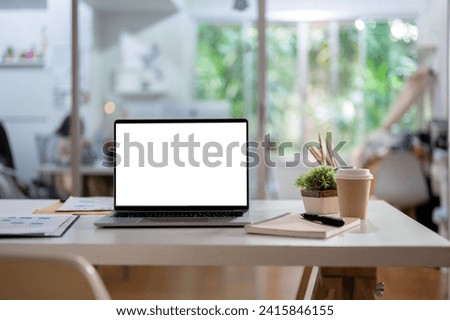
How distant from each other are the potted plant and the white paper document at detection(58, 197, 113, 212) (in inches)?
22.2

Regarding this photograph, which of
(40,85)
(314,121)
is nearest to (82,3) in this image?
(40,85)

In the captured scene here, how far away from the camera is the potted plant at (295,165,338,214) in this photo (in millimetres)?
1862

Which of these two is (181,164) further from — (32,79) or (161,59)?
(32,79)

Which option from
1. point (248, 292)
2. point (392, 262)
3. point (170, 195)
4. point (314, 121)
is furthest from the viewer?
point (314, 121)

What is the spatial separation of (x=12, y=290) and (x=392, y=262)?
2.47ft

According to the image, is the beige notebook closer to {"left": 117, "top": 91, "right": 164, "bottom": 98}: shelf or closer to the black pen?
the black pen

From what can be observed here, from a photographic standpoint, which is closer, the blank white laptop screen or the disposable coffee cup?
the disposable coffee cup

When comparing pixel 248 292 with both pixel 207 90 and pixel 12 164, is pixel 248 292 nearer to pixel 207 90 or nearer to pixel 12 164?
pixel 207 90

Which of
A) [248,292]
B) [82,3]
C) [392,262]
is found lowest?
[248,292]

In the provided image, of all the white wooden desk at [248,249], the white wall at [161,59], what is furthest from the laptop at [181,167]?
the white wall at [161,59]

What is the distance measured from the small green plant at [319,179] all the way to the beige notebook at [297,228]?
171mm

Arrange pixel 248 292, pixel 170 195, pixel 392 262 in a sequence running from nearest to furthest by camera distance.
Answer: pixel 392 262, pixel 170 195, pixel 248 292

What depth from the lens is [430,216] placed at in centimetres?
461

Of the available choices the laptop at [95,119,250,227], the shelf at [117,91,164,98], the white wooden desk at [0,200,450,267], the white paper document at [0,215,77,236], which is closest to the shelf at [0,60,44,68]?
the shelf at [117,91,164,98]
